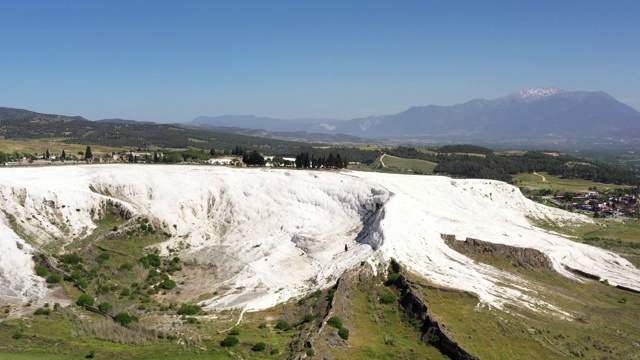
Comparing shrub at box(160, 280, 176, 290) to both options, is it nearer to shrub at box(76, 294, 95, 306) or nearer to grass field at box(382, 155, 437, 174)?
shrub at box(76, 294, 95, 306)

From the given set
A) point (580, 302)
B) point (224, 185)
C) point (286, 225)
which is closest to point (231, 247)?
point (286, 225)

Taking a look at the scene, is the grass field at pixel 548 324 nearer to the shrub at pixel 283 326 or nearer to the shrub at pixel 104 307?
the shrub at pixel 283 326

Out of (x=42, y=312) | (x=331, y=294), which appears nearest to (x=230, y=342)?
(x=331, y=294)

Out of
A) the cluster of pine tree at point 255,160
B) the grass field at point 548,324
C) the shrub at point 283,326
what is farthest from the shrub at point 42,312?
the cluster of pine tree at point 255,160

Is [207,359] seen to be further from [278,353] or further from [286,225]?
[286,225]

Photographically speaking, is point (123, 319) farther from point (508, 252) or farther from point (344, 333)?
point (508, 252)

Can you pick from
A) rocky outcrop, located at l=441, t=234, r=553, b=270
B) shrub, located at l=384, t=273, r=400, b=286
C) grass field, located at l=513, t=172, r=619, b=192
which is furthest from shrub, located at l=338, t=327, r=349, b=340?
grass field, located at l=513, t=172, r=619, b=192
